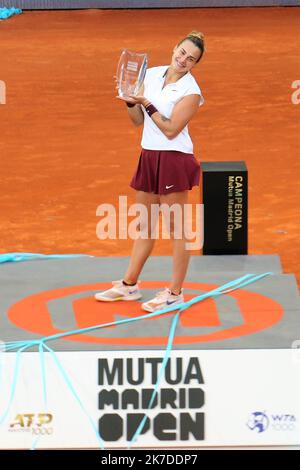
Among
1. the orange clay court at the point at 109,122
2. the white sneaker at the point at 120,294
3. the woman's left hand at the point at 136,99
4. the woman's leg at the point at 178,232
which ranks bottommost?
the white sneaker at the point at 120,294

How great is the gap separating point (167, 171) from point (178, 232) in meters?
0.35

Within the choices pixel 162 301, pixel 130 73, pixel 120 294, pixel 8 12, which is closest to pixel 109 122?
pixel 120 294

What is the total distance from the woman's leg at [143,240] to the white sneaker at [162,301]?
21 centimetres

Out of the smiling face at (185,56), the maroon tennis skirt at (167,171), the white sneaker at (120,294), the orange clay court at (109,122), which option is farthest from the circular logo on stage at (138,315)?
the orange clay court at (109,122)

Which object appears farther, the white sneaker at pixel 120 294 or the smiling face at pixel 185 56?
the white sneaker at pixel 120 294

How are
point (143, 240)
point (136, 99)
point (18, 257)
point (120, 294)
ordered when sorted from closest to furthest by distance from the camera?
point (136, 99)
point (143, 240)
point (120, 294)
point (18, 257)

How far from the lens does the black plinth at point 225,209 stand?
7527 millimetres

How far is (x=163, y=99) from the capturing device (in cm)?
596

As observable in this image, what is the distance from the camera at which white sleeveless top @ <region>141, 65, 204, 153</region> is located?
19.5 ft

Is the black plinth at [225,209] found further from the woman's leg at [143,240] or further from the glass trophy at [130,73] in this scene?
the glass trophy at [130,73]

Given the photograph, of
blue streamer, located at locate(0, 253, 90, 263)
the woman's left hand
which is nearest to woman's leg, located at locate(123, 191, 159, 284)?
the woman's left hand

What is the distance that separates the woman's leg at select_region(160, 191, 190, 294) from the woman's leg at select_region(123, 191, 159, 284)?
0.11 meters

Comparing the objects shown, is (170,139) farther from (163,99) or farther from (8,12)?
(8,12)

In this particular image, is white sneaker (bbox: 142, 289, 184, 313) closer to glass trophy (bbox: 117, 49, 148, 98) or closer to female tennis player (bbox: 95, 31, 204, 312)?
female tennis player (bbox: 95, 31, 204, 312)
